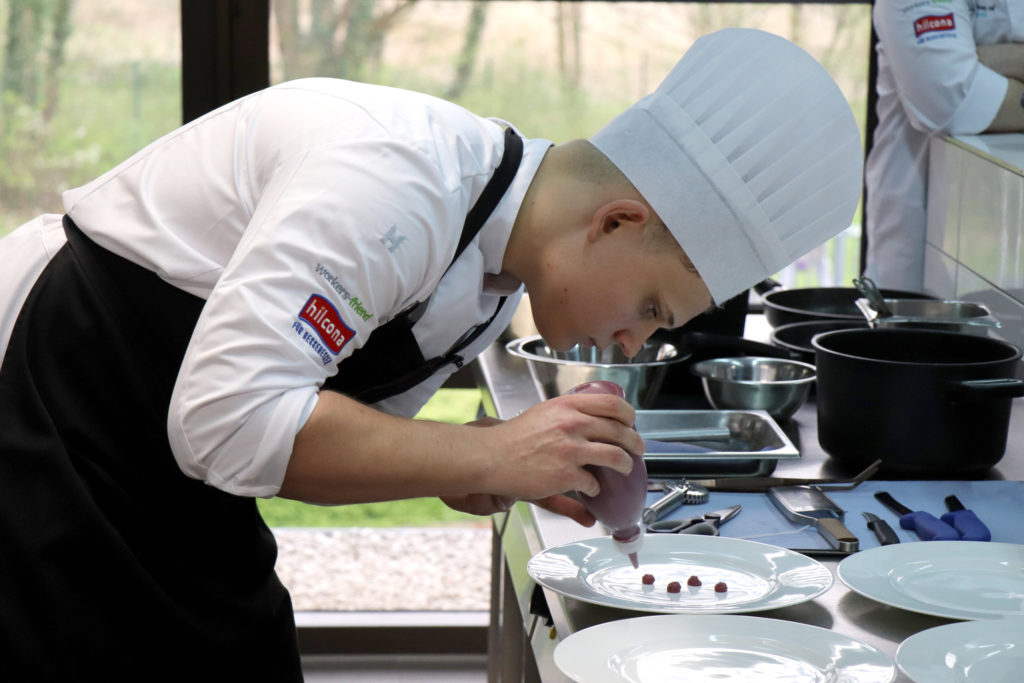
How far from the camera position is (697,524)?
1.43 m

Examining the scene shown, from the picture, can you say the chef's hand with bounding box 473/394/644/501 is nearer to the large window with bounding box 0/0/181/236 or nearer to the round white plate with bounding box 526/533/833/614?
the round white plate with bounding box 526/533/833/614

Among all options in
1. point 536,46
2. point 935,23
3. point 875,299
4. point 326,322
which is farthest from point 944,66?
point 326,322

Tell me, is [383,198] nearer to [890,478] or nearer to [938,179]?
[890,478]

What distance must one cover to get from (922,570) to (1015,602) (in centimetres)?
10

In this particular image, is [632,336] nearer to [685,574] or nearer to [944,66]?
[685,574]

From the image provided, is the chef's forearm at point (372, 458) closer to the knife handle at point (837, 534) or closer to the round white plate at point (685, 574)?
the round white plate at point (685, 574)

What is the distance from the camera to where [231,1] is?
3.18 meters

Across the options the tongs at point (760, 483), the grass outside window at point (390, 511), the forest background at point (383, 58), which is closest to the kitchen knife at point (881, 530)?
the tongs at point (760, 483)

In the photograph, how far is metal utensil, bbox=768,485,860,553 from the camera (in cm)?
138

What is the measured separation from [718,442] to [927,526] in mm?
381

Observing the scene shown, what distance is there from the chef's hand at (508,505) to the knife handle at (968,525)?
40 cm

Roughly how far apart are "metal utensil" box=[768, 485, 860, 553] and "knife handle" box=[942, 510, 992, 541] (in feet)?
0.37

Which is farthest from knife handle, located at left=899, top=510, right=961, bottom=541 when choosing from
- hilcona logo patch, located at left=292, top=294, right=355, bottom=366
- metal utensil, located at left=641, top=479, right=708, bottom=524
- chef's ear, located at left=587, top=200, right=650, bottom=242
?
hilcona logo patch, located at left=292, top=294, right=355, bottom=366

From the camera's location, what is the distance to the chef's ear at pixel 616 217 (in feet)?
4.18
